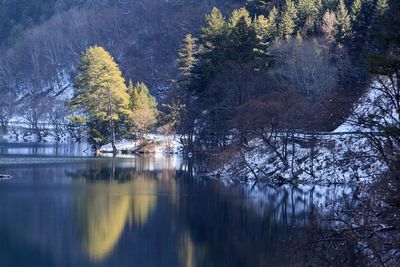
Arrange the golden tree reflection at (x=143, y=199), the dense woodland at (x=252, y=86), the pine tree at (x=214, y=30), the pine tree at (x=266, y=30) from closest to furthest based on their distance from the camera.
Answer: the dense woodland at (x=252, y=86)
the golden tree reflection at (x=143, y=199)
the pine tree at (x=214, y=30)
the pine tree at (x=266, y=30)

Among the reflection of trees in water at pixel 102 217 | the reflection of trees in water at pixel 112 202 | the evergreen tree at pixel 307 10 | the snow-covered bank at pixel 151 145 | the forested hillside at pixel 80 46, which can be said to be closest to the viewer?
the reflection of trees in water at pixel 102 217

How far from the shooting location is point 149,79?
318 ft

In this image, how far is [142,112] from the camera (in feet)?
219

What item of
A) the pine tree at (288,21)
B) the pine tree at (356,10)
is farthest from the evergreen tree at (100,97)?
the pine tree at (356,10)

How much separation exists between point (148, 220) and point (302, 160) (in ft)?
51.2

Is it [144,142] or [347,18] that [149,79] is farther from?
[347,18]

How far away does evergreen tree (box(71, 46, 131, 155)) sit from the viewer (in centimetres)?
6619

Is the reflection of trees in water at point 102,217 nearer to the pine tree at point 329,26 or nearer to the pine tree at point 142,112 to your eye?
the pine tree at point 329,26

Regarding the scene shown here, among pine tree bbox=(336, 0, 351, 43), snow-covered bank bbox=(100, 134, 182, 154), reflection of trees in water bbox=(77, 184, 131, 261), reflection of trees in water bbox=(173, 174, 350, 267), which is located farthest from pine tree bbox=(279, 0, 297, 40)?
reflection of trees in water bbox=(77, 184, 131, 261)

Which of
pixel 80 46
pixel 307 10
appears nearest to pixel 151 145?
pixel 307 10

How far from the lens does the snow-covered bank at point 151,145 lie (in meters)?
65.8

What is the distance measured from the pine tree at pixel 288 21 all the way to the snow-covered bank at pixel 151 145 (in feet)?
56.1

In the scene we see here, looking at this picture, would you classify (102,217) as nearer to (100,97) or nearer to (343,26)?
(343,26)

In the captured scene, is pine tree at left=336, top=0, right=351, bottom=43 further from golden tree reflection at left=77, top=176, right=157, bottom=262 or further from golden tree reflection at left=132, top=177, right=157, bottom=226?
golden tree reflection at left=77, top=176, right=157, bottom=262
